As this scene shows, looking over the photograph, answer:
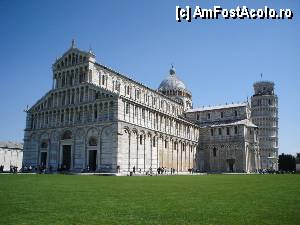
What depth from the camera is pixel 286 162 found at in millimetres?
89625

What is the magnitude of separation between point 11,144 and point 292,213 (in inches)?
3097

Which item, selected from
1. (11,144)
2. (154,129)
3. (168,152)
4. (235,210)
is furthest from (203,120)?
(235,210)

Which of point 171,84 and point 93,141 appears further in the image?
point 171,84

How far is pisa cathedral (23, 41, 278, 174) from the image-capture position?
4303 cm

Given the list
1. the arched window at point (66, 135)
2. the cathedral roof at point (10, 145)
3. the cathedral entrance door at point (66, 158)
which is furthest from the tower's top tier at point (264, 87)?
the cathedral roof at point (10, 145)

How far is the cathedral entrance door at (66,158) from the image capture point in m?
46.2

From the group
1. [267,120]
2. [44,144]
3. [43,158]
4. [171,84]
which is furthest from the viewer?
[267,120]

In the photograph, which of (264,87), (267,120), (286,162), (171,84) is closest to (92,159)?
(171,84)

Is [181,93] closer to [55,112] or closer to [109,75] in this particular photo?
[109,75]

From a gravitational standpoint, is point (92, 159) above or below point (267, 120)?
below

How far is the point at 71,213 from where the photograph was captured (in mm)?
8328

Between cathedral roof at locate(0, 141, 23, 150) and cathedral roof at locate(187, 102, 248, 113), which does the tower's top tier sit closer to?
cathedral roof at locate(187, 102, 248, 113)

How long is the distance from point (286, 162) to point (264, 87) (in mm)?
22594

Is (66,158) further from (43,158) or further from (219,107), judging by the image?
(219,107)
